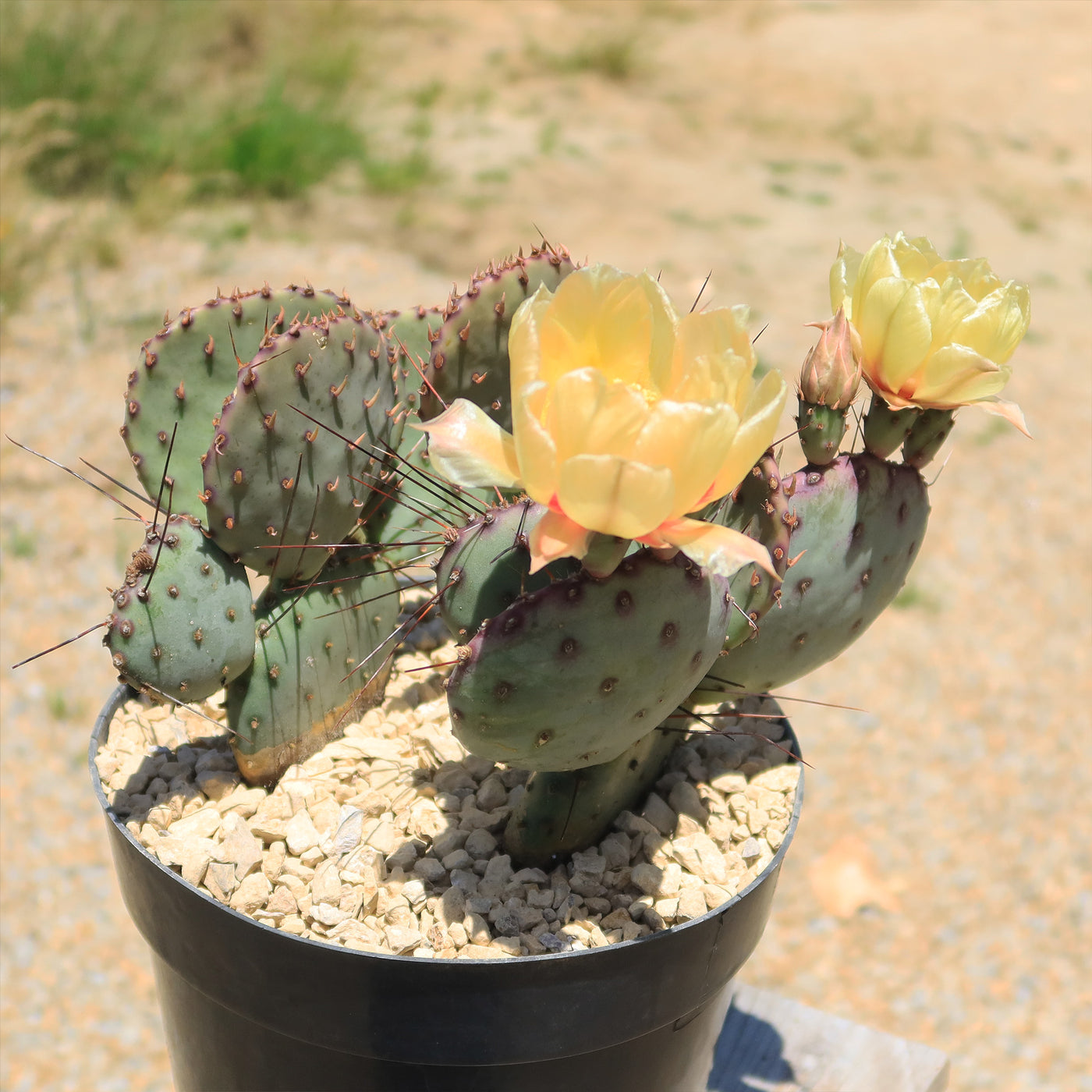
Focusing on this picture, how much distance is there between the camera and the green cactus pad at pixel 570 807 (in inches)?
36.2

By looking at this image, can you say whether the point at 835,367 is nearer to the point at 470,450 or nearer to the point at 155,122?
the point at 470,450

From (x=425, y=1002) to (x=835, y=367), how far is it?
0.48 m

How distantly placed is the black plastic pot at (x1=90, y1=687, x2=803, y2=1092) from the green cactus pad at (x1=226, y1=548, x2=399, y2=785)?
13cm

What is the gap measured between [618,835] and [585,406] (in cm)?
46

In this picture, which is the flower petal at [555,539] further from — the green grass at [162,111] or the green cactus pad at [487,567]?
the green grass at [162,111]

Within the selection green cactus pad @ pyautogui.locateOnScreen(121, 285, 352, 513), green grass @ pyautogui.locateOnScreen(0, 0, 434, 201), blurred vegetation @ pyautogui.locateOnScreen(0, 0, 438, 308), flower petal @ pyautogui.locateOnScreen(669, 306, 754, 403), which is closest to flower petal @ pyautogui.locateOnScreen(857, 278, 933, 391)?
flower petal @ pyautogui.locateOnScreen(669, 306, 754, 403)

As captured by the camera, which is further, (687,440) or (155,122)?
(155,122)

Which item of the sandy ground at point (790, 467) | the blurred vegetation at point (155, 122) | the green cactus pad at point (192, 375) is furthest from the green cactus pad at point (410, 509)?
the blurred vegetation at point (155, 122)

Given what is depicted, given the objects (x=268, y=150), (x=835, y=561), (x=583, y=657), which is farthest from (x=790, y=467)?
(x=583, y=657)

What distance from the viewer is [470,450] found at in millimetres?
676

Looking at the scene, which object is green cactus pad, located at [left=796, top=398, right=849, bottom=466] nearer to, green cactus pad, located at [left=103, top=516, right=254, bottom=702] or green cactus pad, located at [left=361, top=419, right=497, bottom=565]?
green cactus pad, located at [left=361, top=419, right=497, bottom=565]

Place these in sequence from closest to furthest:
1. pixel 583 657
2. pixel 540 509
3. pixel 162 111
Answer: pixel 583 657, pixel 540 509, pixel 162 111

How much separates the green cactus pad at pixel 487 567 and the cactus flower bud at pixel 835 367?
0.20m

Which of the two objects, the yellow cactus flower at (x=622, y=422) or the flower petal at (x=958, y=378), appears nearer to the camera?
the yellow cactus flower at (x=622, y=422)
